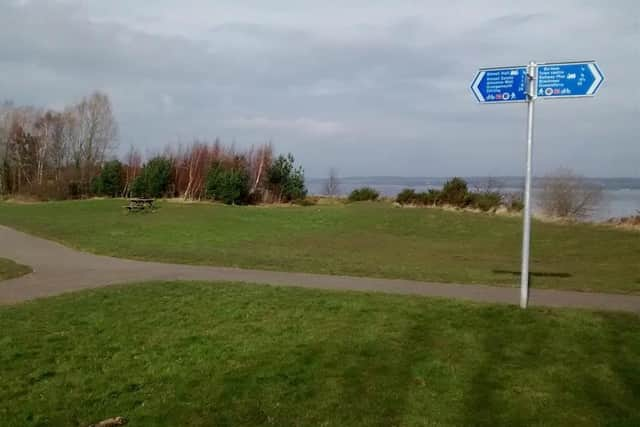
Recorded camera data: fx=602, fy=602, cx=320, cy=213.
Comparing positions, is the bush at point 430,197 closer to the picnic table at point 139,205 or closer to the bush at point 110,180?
the picnic table at point 139,205

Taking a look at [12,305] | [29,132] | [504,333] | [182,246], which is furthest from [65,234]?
[29,132]

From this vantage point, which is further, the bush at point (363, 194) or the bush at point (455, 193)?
the bush at point (363, 194)

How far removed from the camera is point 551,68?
7.15 metres

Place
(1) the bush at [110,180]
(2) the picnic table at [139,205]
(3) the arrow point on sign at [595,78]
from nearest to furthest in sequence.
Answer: (3) the arrow point on sign at [595,78] < (2) the picnic table at [139,205] < (1) the bush at [110,180]

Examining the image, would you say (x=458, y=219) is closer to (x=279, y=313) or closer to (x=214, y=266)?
(x=214, y=266)

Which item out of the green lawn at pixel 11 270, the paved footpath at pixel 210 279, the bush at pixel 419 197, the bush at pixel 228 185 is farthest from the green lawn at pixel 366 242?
the bush at pixel 419 197

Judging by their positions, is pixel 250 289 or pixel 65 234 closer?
pixel 250 289

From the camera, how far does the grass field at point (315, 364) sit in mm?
4359

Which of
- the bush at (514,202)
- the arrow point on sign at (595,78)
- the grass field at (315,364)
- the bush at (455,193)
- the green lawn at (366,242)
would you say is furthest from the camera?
the bush at (455,193)

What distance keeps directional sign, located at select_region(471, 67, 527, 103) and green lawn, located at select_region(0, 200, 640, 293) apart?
4456 mm

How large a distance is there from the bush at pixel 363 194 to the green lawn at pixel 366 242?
9976mm

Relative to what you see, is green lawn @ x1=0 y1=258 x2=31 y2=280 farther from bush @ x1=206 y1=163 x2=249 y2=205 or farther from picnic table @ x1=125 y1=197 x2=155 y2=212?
bush @ x1=206 y1=163 x2=249 y2=205

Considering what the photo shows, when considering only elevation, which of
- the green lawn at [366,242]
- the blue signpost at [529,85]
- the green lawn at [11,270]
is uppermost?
the blue signpost at [529,85]

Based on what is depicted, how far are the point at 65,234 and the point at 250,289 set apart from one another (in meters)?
13.2
